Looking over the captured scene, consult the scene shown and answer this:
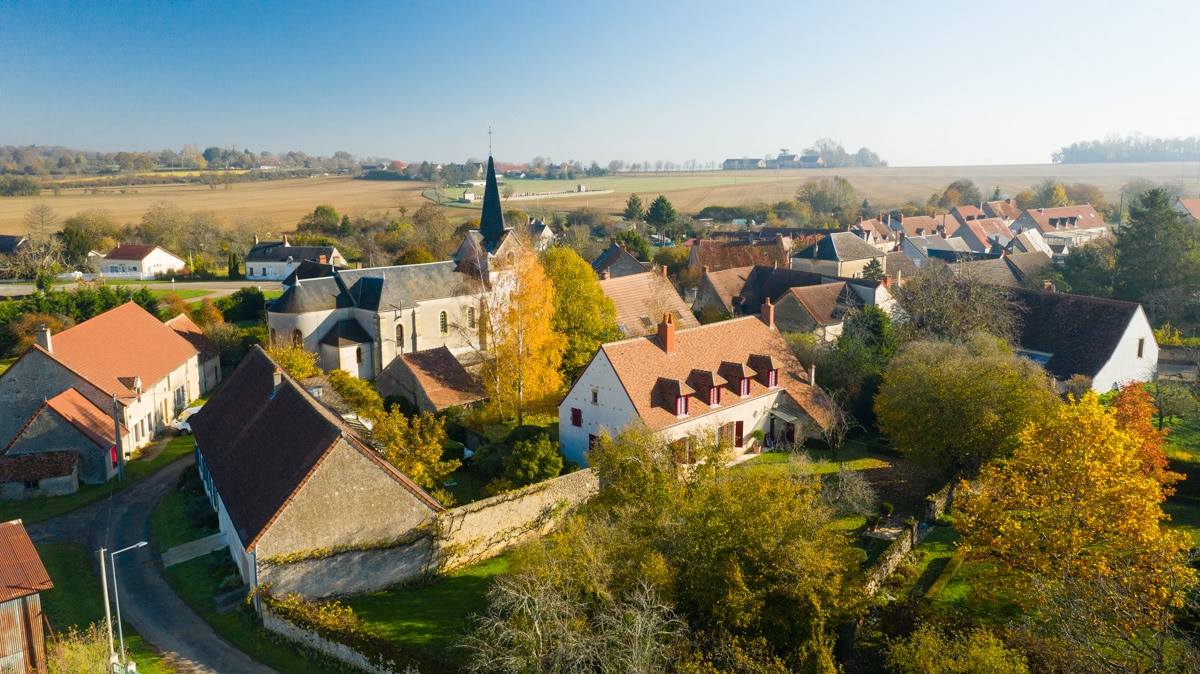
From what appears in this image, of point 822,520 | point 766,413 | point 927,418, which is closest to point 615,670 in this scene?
point 822,520

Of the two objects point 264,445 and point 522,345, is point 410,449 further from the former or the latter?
point 522,345

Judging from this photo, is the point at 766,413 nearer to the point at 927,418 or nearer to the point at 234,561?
the point at 927,418

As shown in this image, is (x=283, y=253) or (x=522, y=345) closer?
(x=522, y=345)

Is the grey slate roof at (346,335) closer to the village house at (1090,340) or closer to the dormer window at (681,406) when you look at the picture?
the dormer window at (681,406)

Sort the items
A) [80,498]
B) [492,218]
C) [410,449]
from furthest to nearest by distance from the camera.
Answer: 1. [492,218]
2. [80,498]
3. [410,449]

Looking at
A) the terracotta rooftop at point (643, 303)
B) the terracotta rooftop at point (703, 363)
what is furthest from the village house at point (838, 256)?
the terracotta rooftop at point (703, 363)

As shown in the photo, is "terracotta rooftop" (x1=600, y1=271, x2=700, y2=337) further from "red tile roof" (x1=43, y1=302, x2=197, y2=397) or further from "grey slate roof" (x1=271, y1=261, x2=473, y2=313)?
"red tile roof" (x1=43, y1=302, x2=197, y2=397)

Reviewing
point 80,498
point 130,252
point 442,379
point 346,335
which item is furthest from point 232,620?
point 130,252
